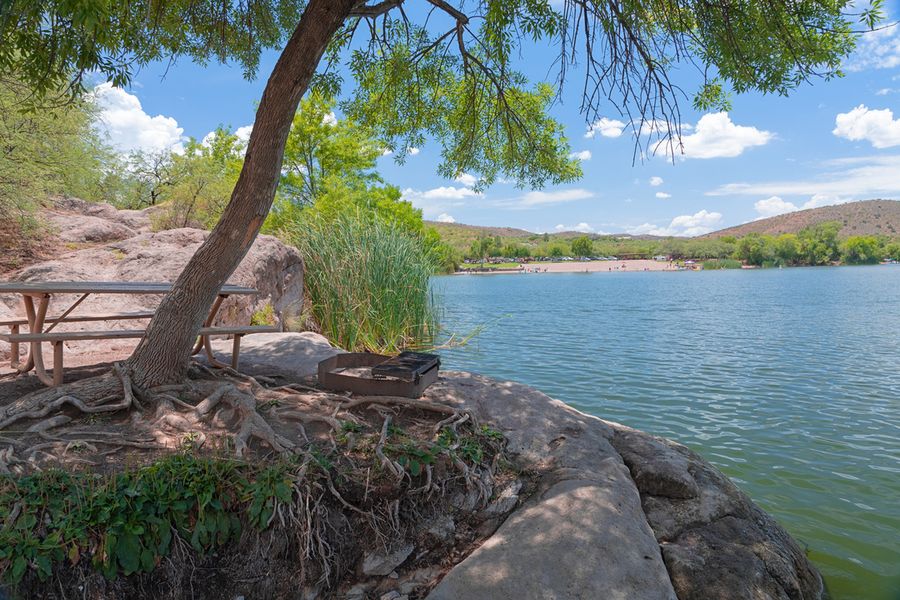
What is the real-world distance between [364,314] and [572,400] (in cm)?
382

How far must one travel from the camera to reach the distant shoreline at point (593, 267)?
92.2 m

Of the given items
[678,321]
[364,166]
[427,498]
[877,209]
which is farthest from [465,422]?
[877,209]

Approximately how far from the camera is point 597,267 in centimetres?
10319

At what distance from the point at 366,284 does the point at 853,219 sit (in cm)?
13115

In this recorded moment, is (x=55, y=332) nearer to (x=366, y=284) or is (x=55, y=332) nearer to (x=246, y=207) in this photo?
(x=246, y=207)

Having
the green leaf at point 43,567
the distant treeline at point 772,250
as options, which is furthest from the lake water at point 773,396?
the distant treeline at point 772,250

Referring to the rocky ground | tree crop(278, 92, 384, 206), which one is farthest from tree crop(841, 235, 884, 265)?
the rocky ground

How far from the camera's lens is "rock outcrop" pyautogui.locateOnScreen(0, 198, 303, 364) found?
24.5 ft

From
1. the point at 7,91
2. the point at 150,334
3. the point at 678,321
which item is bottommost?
the point at 678,321

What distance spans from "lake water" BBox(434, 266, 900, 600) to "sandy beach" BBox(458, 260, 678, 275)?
73.3 m

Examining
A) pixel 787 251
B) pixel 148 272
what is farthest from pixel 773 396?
pixel 787 251

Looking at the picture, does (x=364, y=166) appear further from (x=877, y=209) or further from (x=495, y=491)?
(x=877, y=209)

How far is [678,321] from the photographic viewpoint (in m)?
18.3

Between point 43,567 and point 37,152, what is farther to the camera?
point 37,152
